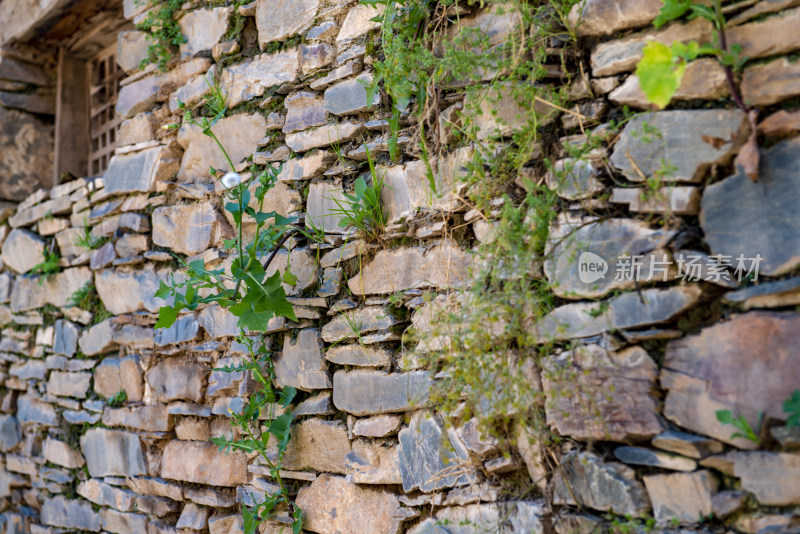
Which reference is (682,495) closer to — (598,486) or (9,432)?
(598,486)

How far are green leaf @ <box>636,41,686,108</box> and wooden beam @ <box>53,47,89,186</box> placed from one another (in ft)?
10.9

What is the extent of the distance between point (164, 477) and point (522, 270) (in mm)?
1762

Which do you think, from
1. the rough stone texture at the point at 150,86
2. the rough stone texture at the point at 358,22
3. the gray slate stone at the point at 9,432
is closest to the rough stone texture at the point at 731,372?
the rough stone texture at the point at 358,22

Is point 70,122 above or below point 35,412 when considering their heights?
above

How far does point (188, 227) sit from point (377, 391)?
112 cm

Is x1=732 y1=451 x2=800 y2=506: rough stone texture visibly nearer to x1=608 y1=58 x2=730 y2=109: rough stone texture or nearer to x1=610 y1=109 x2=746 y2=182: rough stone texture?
x1=610 y1=109 x2=746 y2=182: rough stone texture

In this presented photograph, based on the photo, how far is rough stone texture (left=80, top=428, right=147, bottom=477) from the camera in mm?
2637

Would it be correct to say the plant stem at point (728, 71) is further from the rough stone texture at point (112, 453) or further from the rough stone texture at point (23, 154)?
the rough stone texture at point (23, 154)

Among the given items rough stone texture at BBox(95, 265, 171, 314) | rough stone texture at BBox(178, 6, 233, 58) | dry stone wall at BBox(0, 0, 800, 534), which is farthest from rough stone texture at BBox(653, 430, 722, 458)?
rough stone texture at BBox(178, 6, 233, 58)

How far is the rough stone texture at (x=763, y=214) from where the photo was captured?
122cm

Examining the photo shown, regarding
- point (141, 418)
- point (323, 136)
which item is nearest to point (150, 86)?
point (323, 136)

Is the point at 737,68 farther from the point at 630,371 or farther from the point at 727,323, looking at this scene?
the point at 630,371

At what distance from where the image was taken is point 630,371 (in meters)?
1.37

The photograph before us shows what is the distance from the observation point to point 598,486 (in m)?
1.38
